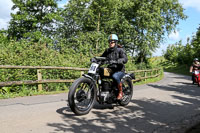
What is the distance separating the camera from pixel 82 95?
467cm

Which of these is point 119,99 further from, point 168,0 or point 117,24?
point 168,0

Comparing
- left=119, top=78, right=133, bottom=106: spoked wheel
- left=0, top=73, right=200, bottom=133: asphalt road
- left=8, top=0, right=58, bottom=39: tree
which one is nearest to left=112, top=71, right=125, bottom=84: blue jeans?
left=119, top=78, right=133, bottom=106: spoked wheel

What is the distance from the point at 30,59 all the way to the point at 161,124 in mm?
6650

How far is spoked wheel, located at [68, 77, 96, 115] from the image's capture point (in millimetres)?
4410

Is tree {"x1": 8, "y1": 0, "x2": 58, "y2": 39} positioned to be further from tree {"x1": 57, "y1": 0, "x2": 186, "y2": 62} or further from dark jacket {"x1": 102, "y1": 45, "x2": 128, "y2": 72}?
dark jacket {"x1": 102, "y1": 45, "x2": 128, "y2": 72}

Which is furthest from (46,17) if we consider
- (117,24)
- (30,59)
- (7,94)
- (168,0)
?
(7,94)

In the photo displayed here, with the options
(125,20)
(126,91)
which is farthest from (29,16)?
(126,91)

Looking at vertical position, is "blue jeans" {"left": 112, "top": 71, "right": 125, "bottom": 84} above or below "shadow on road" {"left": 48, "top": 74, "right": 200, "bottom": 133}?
above

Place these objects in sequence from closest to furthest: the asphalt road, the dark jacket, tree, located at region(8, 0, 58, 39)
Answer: the asphalt road, the dark jacket, tree, located at region(8, 0, 58, 39)

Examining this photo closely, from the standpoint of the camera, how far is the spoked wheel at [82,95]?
441 centimetres

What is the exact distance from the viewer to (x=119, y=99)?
5527 millimetres

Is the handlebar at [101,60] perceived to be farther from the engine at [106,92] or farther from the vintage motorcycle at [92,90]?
the engine at [106,92]

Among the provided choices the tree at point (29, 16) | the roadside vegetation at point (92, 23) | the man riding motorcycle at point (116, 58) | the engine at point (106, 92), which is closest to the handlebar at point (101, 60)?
the man riding motorcycle at point (116, 58)

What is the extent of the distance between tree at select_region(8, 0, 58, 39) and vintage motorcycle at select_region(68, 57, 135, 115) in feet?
89.6
